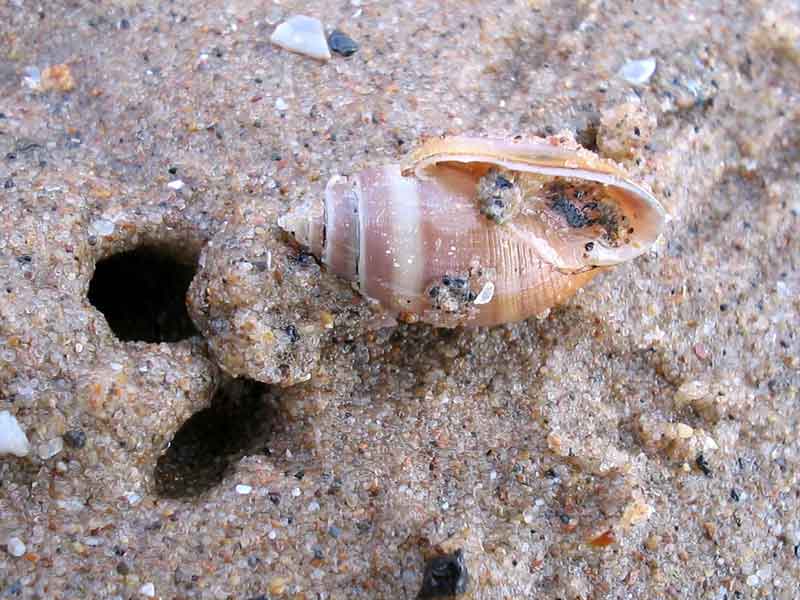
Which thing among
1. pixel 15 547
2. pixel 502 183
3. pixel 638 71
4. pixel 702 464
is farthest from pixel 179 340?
pixel 638 71

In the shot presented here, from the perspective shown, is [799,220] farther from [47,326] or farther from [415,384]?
[47,326]

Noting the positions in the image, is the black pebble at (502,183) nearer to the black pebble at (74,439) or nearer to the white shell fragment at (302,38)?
the white shell fragment at (302,38)

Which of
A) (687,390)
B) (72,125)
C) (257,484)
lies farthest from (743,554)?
(72,125)

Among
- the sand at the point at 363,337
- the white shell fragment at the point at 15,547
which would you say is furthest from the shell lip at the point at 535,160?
the white shell fragment at the point at 15,547

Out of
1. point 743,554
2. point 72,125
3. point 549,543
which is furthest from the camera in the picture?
point 72,125

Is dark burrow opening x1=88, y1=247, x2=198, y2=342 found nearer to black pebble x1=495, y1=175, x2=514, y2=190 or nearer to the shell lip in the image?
the shell lip

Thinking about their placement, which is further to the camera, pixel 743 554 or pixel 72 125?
pixel 72 125
